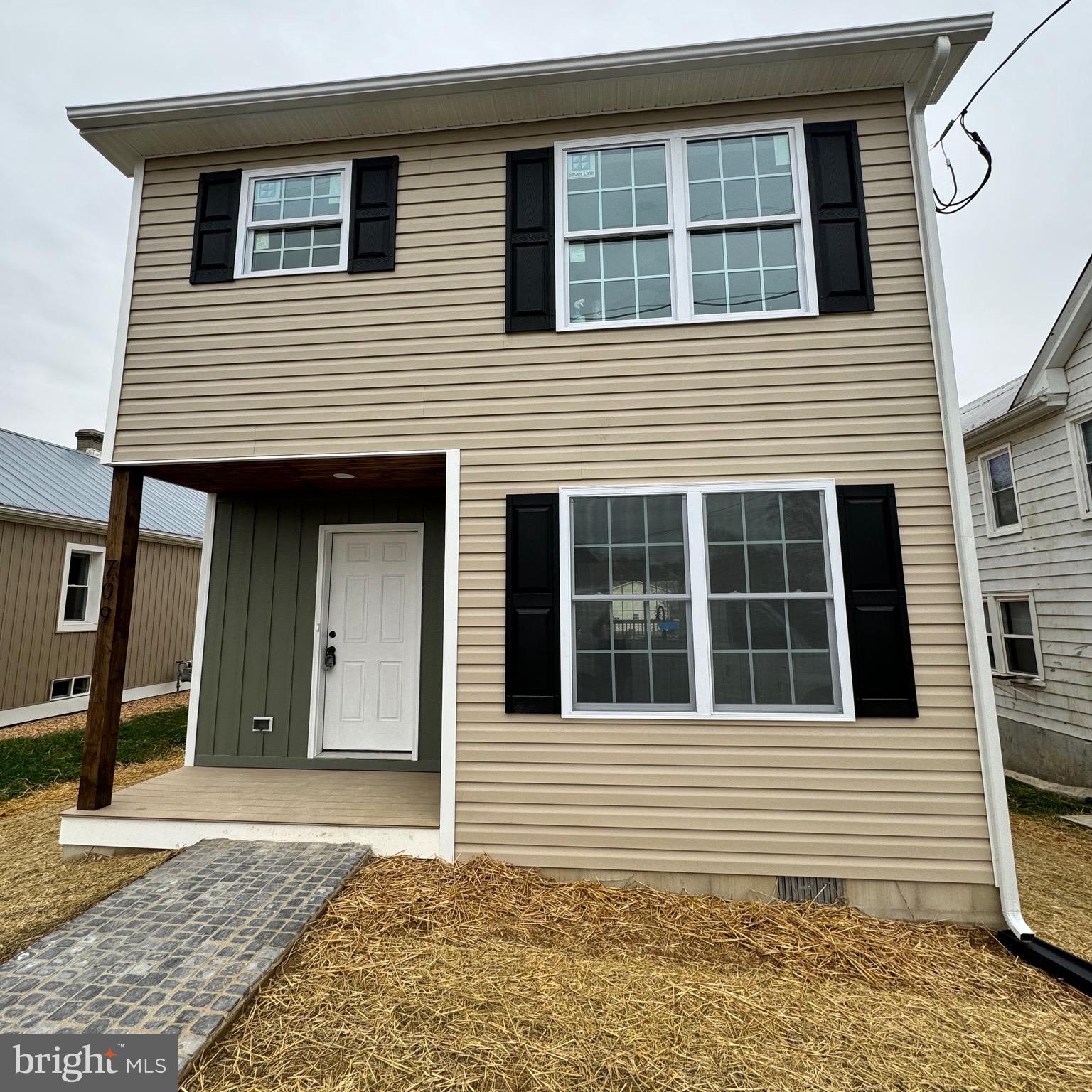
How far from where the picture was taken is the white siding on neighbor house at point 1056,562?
22.0ft

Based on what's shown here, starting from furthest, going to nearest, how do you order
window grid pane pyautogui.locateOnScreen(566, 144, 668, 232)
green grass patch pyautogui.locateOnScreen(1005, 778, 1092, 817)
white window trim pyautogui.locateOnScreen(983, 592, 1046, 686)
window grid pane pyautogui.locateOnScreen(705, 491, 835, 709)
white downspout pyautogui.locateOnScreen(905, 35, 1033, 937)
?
white window trim pyautogui.locateOnScreen(983, 592, 1046, 686) → green grass patch pyautogui.locateOnScreen(1005, 778, 1092, 817) → window grid pane pyautogui.locateOnScreen(566, 144, 668, 232) → window grid pane pyautogui.locateOnScreen(705, 491, 835, 709) → white downspout pyautogui.locateOnScreen(905, 35, 1033, 937)

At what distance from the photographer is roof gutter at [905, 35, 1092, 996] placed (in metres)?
2.90

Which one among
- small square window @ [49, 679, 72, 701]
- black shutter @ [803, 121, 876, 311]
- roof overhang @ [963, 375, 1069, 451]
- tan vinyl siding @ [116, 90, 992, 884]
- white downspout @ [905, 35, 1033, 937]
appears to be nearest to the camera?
white downspout @ [905, 35, 1033, 937]

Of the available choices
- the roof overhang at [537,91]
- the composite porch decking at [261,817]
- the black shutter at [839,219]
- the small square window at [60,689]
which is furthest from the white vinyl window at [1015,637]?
the small square window at [60,689]

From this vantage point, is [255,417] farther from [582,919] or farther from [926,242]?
[926,242]

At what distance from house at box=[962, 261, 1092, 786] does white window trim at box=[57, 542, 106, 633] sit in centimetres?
1337

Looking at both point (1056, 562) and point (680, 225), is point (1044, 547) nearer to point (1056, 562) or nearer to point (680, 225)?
point (1056, 562)

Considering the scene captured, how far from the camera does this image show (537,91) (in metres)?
3.75

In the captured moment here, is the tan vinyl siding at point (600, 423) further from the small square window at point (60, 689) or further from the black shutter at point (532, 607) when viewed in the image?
the small square window at point (60, 689)

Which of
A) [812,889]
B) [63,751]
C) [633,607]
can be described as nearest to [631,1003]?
[812,889]

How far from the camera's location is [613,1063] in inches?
76.8

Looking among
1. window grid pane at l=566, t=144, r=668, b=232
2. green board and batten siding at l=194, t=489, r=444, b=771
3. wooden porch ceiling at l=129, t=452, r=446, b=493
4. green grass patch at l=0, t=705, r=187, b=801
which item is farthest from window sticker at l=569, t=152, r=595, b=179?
green grass patch at l=0, t=705, r=187, b=801

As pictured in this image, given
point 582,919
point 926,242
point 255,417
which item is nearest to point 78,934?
point 582,919

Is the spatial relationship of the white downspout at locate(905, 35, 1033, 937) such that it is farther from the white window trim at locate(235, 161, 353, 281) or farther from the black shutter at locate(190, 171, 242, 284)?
the black shutter at locate(190, 171, 242, 284)
